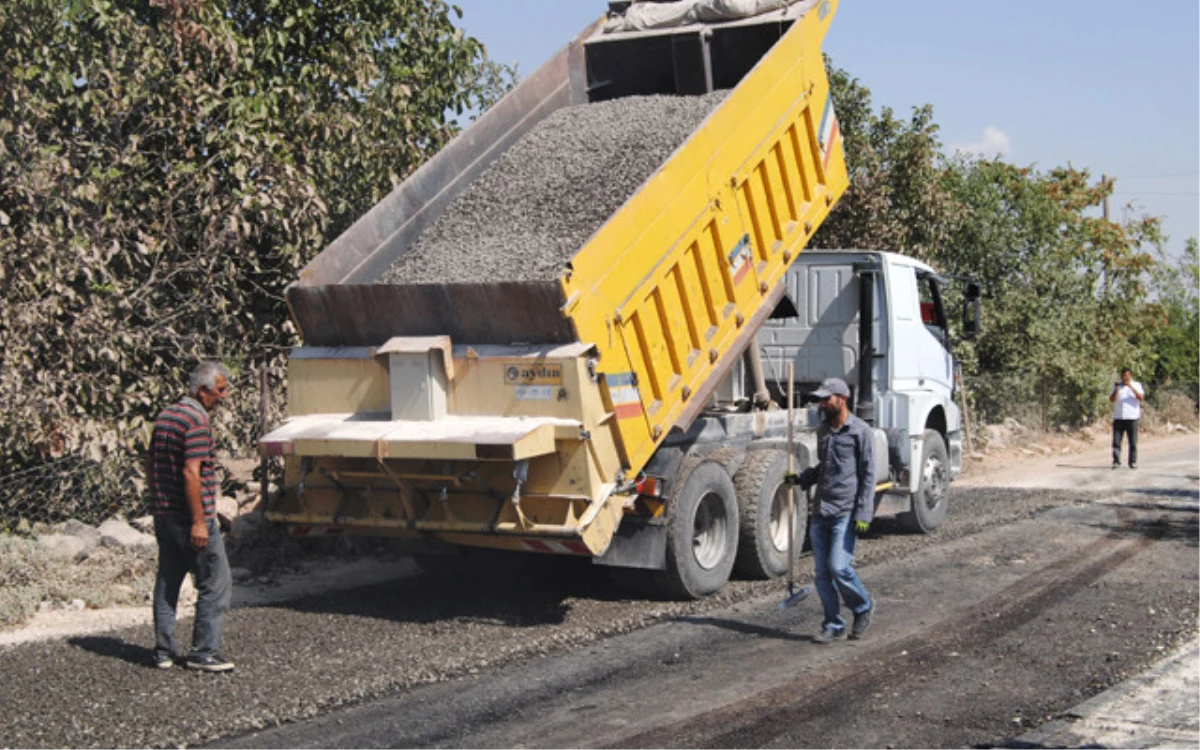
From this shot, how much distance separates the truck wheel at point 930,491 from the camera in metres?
12.4

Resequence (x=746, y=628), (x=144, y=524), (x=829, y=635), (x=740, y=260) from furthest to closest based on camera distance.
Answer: (x=144, y=524)
(x=740, y=260)
(x=746, y=628)
(x=829, y=635)

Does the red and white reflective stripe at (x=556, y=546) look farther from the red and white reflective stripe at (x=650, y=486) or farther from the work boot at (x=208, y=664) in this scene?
the work boot at (x=208, y=664)

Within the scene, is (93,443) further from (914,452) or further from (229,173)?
(914,452)

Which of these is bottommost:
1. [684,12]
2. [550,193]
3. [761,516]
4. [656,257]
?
[761,516]

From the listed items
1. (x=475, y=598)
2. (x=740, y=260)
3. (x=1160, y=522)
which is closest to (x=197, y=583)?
(x=475, y=598)

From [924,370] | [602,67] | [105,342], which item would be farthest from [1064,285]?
[105,342]

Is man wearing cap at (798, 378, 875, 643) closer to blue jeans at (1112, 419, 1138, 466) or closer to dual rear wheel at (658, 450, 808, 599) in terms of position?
dual rear wheel at (658, 450, 808, 599)

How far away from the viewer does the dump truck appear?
781 centimetres

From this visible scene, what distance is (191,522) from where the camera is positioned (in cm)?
708

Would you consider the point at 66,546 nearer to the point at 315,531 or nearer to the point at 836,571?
the point at 315,531

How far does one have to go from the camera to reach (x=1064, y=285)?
79.9 feet

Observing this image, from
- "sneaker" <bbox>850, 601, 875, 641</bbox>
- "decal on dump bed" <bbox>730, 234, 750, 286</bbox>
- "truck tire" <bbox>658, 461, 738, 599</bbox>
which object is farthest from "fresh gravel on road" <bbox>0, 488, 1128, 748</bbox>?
"decal on dump bed" <bbox>730, 234, 750, 286</bbox>

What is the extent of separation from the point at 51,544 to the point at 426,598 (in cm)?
307

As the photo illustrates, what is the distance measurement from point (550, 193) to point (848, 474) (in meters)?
3.13
